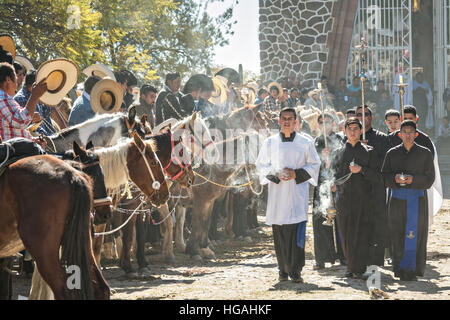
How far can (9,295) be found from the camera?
6.67 m

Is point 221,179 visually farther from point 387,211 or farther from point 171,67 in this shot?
point 171,67

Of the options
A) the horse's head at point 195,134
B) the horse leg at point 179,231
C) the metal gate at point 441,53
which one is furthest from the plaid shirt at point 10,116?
the metal gate at point 441,53

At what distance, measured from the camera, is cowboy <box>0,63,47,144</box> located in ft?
22.6

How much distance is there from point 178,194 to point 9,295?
16.1 feet

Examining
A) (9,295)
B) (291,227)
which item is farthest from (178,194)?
(9,295)

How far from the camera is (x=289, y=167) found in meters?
9.17

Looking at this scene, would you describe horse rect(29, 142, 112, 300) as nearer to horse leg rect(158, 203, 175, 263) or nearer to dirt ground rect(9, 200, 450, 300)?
dirt ground rect(9, 200, 450, 300)

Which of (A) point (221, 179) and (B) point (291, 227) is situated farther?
(A) point (221, 179)

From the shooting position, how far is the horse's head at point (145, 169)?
779cm

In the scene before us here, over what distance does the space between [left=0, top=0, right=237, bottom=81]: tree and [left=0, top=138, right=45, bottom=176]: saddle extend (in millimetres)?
7691

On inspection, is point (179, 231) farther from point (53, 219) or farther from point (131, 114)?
point (53, 219)

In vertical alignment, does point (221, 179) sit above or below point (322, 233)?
above

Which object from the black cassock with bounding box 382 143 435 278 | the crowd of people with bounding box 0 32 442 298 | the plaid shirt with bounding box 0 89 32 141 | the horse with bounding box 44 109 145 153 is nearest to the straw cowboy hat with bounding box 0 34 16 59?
the crowd of people with bounding box 0 32 442 298

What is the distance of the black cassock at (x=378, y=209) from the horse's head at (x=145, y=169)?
3.10 meters
